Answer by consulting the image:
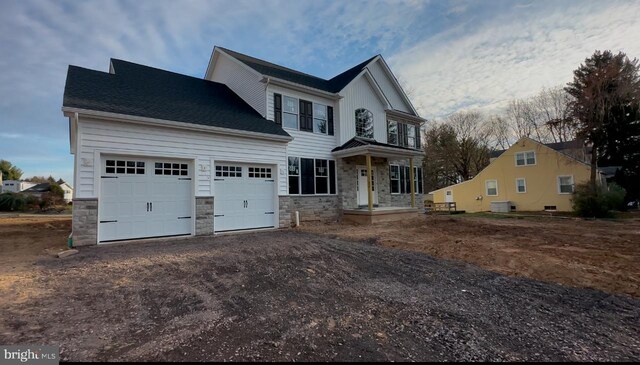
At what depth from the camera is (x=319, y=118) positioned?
46.3 feet

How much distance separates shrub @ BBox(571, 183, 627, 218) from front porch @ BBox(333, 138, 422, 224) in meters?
9.05

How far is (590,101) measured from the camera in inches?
650

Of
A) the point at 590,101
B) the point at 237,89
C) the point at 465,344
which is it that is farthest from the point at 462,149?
the point at 465,344

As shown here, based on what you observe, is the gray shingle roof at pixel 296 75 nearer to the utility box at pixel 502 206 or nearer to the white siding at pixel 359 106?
the white siding at pixel 359 106

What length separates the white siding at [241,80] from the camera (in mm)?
12969

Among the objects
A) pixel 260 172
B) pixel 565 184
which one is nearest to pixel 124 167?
pixel 260 172

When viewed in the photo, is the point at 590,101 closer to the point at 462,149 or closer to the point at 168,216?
the point at 462,149

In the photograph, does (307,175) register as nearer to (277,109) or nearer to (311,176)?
(311,176)

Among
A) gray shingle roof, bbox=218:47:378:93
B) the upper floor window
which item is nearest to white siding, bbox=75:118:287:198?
gray shingle roof, bbox=218:47:378:93

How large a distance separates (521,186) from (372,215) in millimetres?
17657

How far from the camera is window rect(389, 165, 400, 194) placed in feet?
54.9

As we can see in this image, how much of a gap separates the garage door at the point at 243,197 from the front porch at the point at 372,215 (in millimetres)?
3816

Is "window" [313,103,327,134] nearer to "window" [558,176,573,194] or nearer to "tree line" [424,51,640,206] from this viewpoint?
"tree line" [424,51,640,206]

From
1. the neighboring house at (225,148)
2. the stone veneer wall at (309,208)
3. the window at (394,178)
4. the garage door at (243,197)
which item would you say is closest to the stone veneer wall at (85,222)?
the neighboring house at (225,148)
